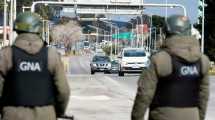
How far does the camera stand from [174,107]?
6.98 meters

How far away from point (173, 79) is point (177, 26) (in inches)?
19.4

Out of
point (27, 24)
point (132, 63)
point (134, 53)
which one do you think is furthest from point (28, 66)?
point (134, 53)

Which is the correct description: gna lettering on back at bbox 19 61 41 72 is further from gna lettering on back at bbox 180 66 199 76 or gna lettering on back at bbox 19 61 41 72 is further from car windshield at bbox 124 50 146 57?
car windshield at bbox 124 50 146 57

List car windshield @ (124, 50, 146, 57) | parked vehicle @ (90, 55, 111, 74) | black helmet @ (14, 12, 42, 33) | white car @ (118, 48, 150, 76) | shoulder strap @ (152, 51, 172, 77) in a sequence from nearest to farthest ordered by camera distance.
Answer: shoulder strap @ (152, 51, 172, 77)
black helmet @ (14, 12, 42, 33)
white car @ (118, 48, 150, 76)
car windshield @ (124, 50, 146, 57)
parked vehicle @ (90, 55, 111, 74)

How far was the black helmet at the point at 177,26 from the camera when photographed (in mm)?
7008

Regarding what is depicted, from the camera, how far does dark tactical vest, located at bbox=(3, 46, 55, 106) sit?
6.90 metres

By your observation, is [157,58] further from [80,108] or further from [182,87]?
[80,108]

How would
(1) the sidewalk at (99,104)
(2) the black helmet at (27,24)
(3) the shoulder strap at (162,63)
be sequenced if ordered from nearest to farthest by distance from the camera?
(3) the shoulder strap at (162,63), (2) the black helmet at (27,24), (1) the sidewalk at (99,104)

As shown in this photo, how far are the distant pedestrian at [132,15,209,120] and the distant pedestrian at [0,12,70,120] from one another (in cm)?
79

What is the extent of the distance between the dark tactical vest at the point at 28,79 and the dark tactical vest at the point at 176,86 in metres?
1.03

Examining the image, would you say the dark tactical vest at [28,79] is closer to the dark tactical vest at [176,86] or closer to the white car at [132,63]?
the dark tactical vest at [176,86]

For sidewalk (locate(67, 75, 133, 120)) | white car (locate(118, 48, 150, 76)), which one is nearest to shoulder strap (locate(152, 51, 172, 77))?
sidewalk (locate(67, 75, 133, 120))

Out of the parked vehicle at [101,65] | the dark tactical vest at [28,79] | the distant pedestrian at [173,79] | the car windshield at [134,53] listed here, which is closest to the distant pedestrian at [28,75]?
the dark tactical vest at [28,79]

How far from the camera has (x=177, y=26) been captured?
23.0ft
